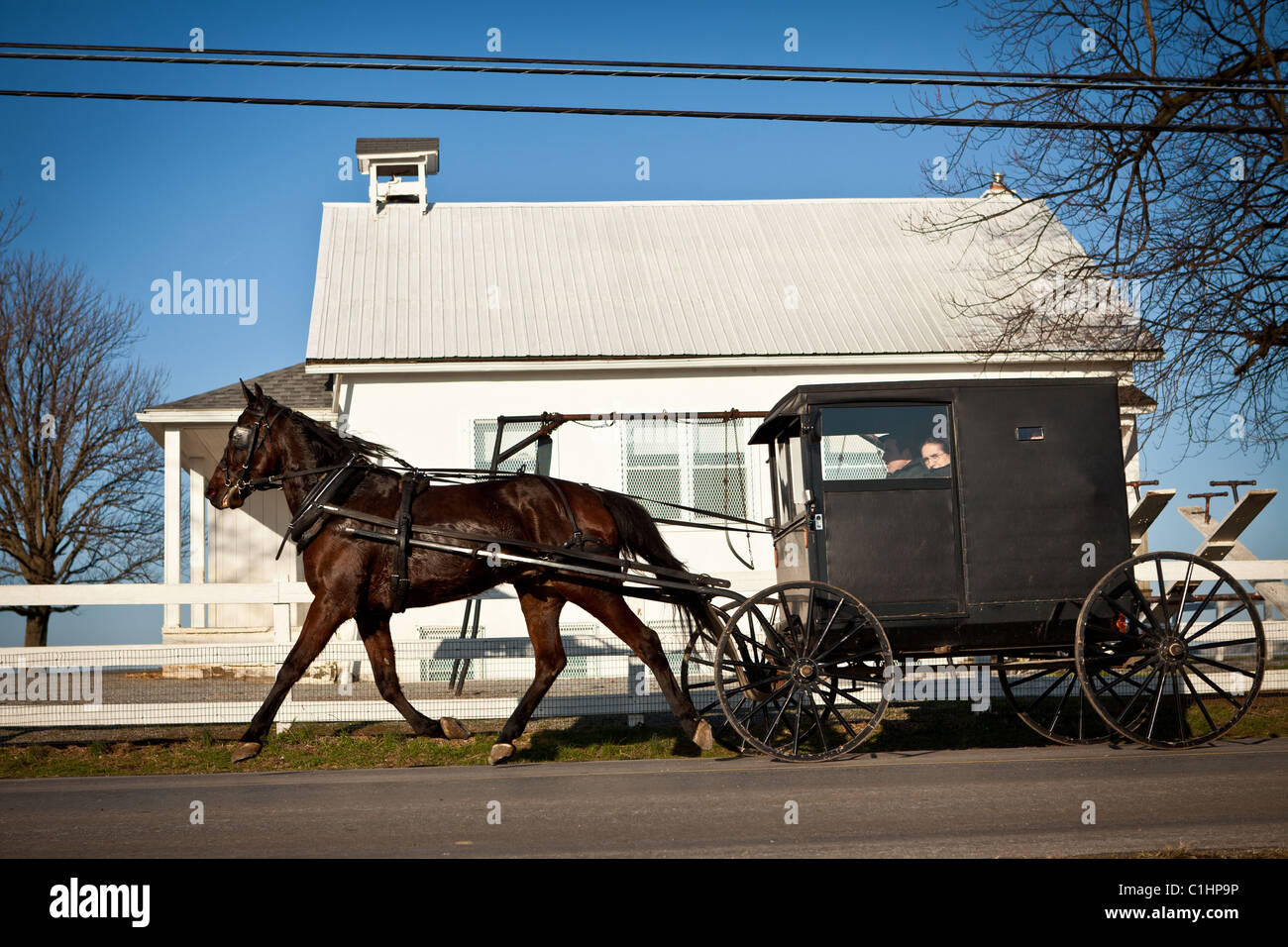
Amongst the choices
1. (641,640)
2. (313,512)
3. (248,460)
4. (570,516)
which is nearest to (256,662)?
(248,460)

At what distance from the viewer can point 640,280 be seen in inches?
693

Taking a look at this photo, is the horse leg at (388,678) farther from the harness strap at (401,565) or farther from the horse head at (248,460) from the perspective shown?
the horse head at (248,460)

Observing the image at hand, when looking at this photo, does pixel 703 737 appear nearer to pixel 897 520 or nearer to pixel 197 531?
pixel 897 520

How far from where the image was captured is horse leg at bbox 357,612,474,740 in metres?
8.41

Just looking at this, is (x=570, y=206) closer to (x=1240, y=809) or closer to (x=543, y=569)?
(x=543, y=569)

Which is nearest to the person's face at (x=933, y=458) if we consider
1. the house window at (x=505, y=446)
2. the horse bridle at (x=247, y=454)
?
the horse bridle at (x=247, y=454)

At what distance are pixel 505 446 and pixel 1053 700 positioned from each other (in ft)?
26.2

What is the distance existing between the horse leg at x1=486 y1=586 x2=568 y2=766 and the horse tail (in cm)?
73

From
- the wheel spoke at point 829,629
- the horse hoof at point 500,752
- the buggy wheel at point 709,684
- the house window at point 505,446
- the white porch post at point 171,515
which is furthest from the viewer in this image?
the white porch post at point 171,515

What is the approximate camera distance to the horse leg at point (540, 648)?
8.32 metres

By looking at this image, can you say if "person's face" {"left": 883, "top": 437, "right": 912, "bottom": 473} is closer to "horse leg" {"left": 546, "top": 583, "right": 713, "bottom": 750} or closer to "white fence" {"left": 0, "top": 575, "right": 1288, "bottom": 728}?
"horse leg" {"left": 546, "top": 583, "right": 713, "bottom": 750}

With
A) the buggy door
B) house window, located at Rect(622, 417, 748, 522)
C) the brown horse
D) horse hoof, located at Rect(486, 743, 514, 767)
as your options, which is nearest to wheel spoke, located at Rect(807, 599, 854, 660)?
the buggy door

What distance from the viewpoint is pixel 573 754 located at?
29.2 feet
